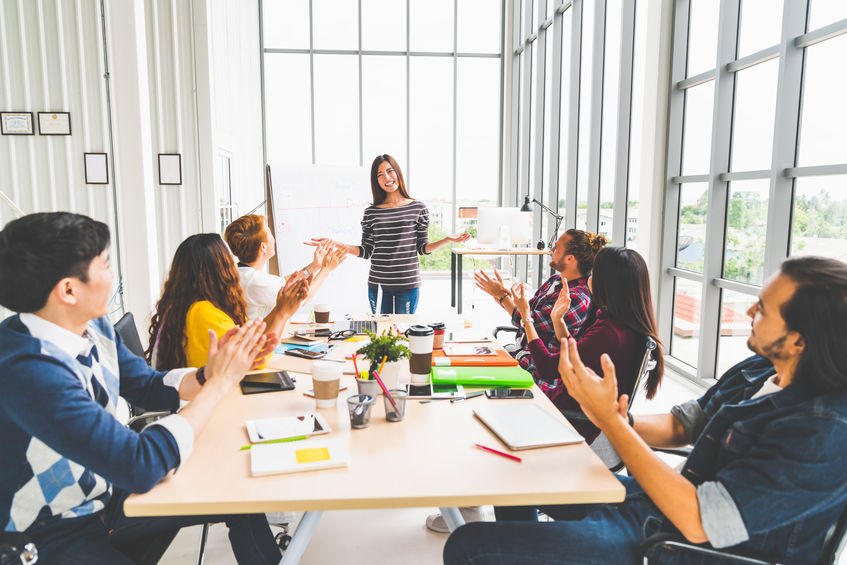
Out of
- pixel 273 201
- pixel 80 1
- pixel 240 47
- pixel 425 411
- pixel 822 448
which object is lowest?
pixel 425 411

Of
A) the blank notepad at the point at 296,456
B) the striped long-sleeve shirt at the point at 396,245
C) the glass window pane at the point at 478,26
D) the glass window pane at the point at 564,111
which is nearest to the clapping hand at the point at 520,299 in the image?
the blank notepad at the point at 296,456

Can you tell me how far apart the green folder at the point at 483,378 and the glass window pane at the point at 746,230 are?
98.0 inches

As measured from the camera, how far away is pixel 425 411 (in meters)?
1.66

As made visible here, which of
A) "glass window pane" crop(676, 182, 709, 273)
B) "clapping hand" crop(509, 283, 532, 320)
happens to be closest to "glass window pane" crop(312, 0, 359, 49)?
"glass window pane" crop(676, 182, 709, 273)

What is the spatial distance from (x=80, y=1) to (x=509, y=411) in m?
3.95

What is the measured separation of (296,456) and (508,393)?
72 cm

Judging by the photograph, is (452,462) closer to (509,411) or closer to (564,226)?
(509,411)

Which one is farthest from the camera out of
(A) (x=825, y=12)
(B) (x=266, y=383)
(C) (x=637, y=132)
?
(C) (x=637, y=132)

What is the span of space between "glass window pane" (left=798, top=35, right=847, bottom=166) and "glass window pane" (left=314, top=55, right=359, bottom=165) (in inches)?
232

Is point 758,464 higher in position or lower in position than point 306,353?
higher

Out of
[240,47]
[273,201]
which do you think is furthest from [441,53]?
[273,201]

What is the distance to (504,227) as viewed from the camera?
5.45 meters

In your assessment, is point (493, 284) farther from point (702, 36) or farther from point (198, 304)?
point (702, 36)

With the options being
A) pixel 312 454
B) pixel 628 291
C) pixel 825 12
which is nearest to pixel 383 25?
pixel 825 12
